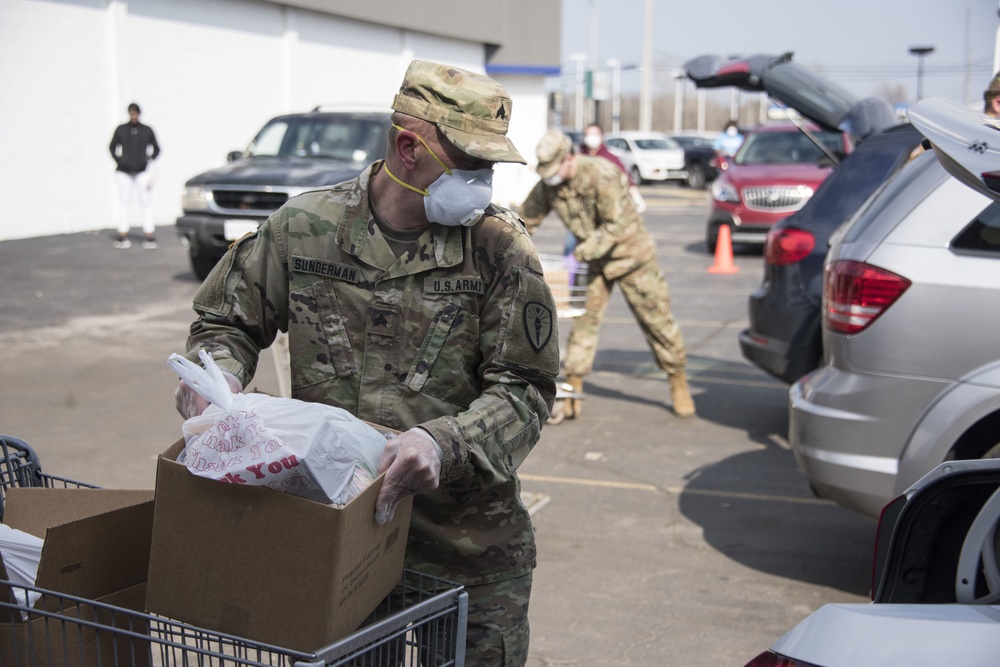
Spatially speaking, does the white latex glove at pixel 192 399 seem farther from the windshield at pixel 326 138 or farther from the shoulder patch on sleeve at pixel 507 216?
the windshield at pixel 326 138

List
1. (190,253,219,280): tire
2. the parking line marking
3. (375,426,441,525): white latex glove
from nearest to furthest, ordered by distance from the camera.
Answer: (375,426,441,525): white latex glove < the parking line marking < (190,253,219,280): tire

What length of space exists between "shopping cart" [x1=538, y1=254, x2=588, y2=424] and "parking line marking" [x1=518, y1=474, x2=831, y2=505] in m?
0.70

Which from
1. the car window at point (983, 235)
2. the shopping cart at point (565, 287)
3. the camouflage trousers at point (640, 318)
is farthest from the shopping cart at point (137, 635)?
the camouflage trousers at point (640, 318)

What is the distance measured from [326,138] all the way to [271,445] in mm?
12403

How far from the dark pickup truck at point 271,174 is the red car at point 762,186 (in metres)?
6.35

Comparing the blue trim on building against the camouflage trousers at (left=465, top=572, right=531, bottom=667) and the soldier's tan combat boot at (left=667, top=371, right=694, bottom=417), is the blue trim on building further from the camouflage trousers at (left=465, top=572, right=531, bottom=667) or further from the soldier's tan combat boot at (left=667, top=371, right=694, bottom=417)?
the camouflage trousers at (left=465, top=572, right=531, bottom=667)

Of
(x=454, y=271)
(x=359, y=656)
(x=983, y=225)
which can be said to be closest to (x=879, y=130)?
(x=983, y=225)

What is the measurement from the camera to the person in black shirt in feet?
53.7

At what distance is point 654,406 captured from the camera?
8133 mm

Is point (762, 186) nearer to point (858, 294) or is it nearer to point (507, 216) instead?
point (858, 294)

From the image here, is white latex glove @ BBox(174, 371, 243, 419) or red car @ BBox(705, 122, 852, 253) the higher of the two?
white latex glove @ BBox(174, 371, 243, 419)

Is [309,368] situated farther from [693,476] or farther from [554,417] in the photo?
[554,417]

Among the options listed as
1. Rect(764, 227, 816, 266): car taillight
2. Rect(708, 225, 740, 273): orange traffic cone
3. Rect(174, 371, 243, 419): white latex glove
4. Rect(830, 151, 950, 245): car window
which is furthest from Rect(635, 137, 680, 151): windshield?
Rect(174, 371, 243, 419): white latex glove

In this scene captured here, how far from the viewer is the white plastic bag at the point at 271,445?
185 cm
